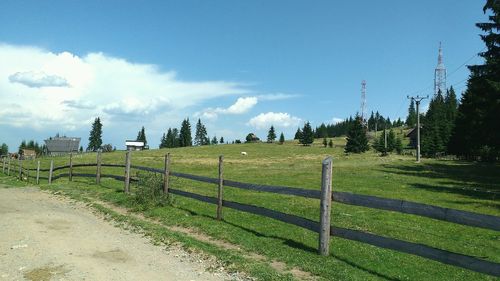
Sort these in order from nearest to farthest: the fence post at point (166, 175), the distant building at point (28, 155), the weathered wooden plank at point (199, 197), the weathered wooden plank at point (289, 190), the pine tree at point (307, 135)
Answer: the weathered wooden plank at point (289, 190)
the weathered wooden plank at point (199, 197)
the fence post at point (166, 175)
the distant building at point (28, 155)
the pine tree at point (307, 135)

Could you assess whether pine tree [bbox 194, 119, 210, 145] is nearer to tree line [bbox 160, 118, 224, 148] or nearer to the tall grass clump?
tree line [bbox 160, 118, 224, 148]

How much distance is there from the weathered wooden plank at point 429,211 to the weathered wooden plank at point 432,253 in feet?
1.66

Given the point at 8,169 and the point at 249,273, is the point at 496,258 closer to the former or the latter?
the point at 249,273

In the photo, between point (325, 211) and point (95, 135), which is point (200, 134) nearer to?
point (95, 135)

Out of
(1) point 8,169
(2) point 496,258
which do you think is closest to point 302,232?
(2) point 496,258

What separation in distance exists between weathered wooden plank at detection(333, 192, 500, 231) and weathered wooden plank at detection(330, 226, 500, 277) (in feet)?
1.66

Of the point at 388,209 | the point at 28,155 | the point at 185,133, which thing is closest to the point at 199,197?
the point at 388,209

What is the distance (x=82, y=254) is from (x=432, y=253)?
6.49 m

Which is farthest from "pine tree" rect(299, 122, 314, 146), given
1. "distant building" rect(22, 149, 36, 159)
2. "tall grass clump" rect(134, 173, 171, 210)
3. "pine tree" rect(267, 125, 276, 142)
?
"tall grass clump" rect(134, 173, 171, 210)

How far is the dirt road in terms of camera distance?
24.3 feet

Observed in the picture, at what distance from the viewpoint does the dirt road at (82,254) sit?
24.3ft

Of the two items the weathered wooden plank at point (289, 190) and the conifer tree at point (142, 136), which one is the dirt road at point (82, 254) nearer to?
the weathered wooden plank at point (289, 190)

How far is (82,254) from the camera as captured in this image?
8.70 meters

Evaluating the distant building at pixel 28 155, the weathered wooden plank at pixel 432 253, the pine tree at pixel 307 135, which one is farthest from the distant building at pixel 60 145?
the weathered wooden plank at pixel 432 253
